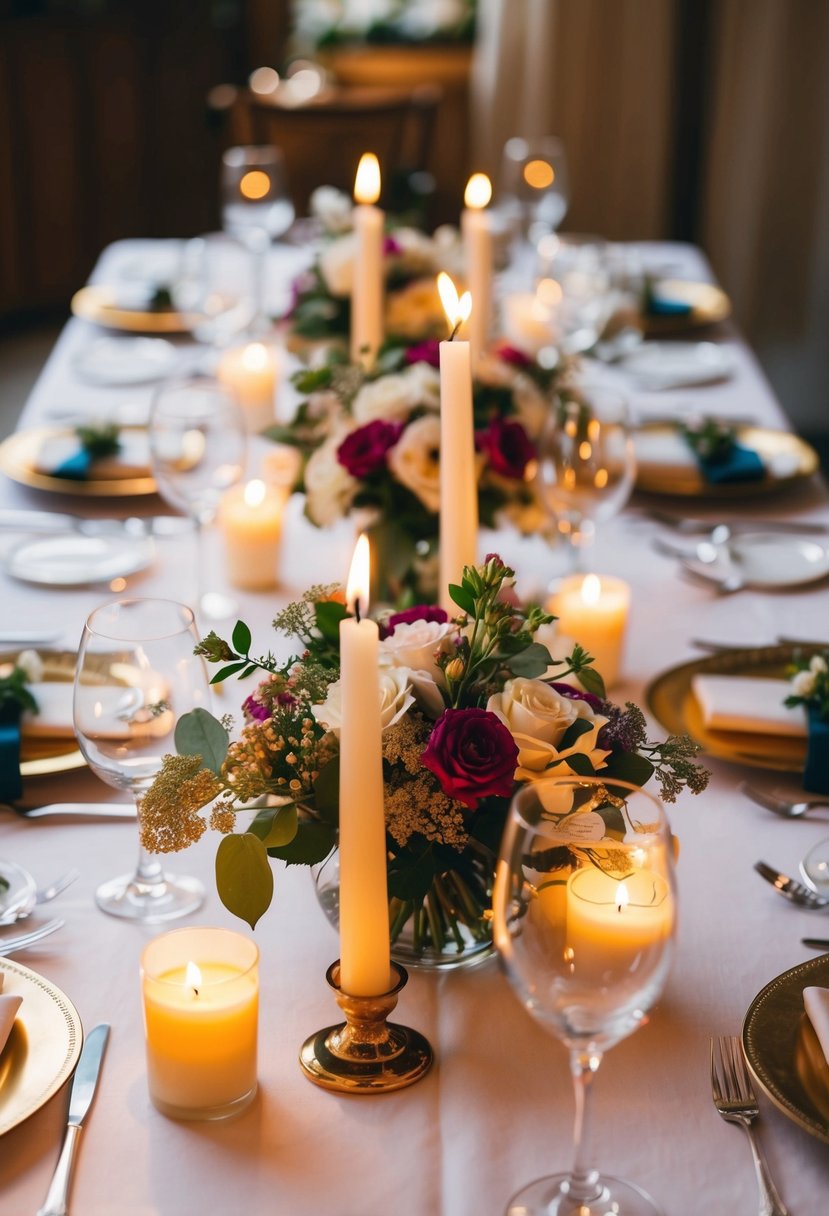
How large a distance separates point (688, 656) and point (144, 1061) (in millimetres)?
842

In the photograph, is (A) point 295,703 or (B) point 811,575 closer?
(A) point 295,703

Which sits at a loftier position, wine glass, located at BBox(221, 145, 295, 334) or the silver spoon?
wine glass, located at BBox(221, 145, 295, 334)

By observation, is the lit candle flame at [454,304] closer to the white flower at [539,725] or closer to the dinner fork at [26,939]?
the white flower at [539,725]

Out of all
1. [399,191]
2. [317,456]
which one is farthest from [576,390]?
[399,191]

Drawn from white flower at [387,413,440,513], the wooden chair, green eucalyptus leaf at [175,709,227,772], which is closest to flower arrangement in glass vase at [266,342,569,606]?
white flower at [387,413,440,513]

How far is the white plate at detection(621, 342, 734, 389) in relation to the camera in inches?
101

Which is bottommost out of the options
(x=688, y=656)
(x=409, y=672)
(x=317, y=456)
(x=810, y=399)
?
(x=810, y=399)

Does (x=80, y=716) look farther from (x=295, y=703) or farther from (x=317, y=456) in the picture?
(x=317, y=456)

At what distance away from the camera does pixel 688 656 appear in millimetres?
1610

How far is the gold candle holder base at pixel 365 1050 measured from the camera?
934mm

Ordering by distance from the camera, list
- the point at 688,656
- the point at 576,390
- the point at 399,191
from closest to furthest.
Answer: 1. the point at 688,656
2. the point at 576,390
3. the point at 399,191

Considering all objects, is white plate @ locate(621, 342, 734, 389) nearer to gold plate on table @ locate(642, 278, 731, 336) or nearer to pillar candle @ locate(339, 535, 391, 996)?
gold plate on table @ locate(642, 278, 731, 336)

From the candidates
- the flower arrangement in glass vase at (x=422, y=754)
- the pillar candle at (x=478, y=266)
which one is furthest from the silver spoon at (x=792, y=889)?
the pillar candle at (x=478, y=266)

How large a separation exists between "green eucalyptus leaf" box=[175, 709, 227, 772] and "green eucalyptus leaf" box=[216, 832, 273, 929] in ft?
0.21
